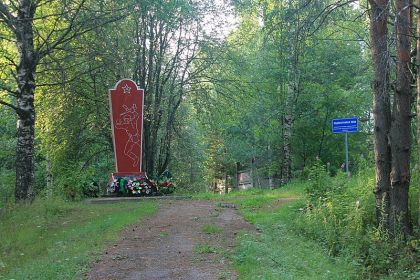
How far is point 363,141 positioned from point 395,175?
13.8 meters

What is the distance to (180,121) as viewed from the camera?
25656mm

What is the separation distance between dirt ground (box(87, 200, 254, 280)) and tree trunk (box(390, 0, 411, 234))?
3132 mm

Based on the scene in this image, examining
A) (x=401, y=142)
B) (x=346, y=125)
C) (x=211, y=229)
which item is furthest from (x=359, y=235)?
(x=346, y=125)

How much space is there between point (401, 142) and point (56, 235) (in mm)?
7593

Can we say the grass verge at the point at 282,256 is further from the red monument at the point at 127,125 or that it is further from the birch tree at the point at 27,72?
the red monument at the point at 127,125

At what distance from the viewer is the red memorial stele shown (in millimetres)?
18625

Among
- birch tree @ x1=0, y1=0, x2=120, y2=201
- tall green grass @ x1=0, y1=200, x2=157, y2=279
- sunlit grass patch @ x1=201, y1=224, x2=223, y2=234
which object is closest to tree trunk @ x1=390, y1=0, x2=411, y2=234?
sunlit grass patch @ x1=201, y1=224, x2=223, y2=234

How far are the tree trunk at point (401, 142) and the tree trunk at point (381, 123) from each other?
0.23 m

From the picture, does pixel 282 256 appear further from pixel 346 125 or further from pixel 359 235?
pixel 346 125

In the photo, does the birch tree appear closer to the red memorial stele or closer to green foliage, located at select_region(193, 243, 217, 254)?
the red memorial stele

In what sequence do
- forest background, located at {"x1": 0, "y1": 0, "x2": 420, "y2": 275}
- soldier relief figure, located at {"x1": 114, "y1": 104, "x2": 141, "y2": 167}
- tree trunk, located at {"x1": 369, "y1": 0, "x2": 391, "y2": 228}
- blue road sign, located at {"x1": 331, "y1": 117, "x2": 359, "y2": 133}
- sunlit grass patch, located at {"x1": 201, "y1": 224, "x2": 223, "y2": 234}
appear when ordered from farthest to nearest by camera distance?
soldier relief figure, located at {"x1": 114, "y1": 104, "x2": 141, "y2": 167}, forest background, located at {"x1": 0, "y1": 0, "x2": 420, "y2": 275}, blue road sign, located at {"x1": 331, "y1": 117, "x2": 359, "y2": 133}, sunlit grass patch, located at {"x1": 201, "y1": 224, "x2": 223, "y2": 234}, tree trunk, located at {"x1": 369, "y1": 0, "x2": 391, "y2": 228}

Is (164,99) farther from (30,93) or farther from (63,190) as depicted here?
(30,93)

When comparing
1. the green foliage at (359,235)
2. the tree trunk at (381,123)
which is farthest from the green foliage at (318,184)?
the tree trunk at (381,123)

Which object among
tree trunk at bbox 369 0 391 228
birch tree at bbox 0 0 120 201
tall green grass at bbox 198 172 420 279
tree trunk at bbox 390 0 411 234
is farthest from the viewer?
birch tree at bbox 0 0 120 201
